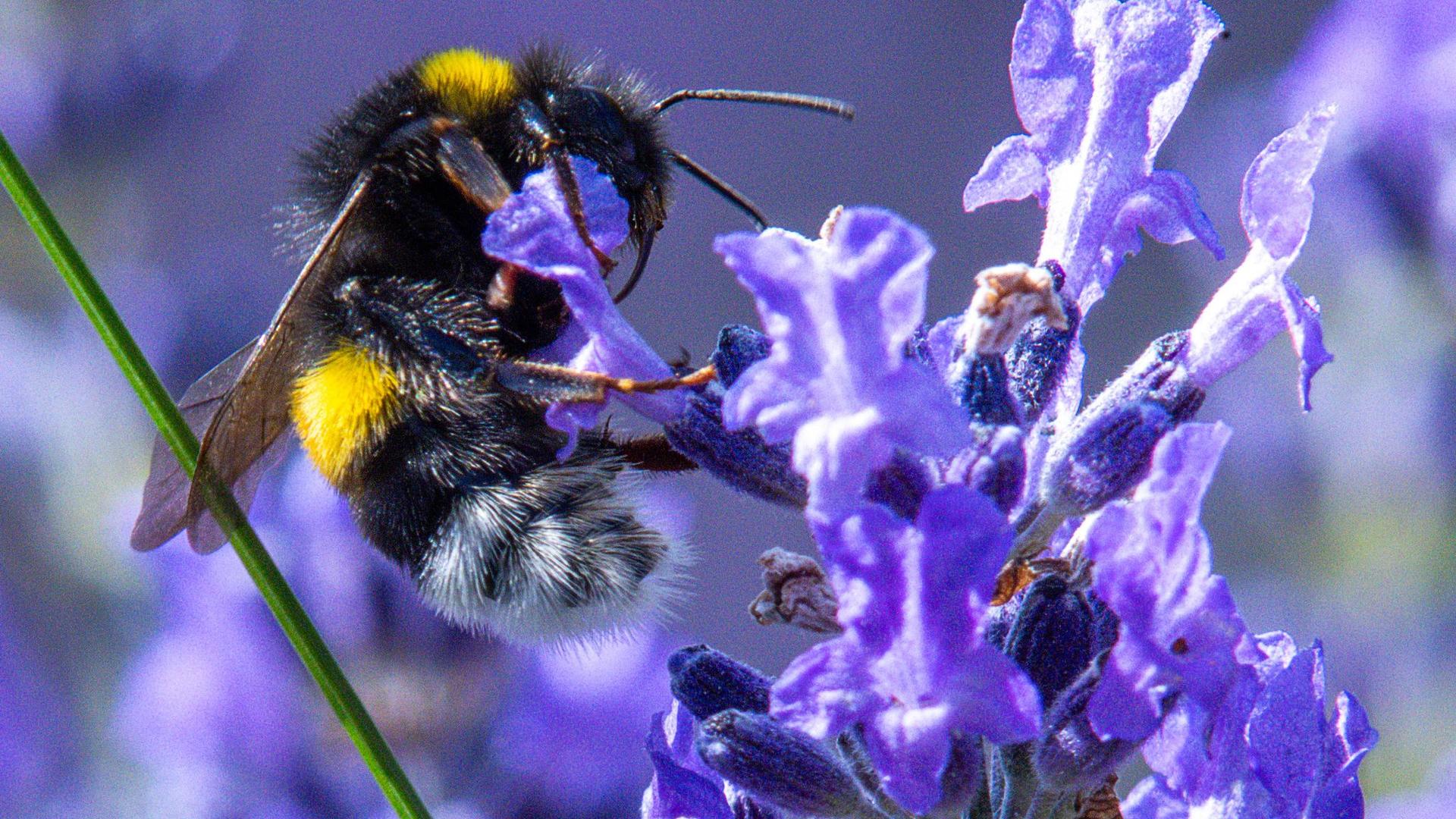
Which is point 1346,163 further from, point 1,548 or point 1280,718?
point 1,548

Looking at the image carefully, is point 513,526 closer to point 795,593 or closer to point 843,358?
point 795,593

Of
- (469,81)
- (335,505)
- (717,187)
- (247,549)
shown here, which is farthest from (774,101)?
(335,505)

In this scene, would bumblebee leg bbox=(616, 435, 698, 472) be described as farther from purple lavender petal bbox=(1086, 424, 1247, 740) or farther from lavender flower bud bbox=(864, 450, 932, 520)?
purple lavender petal bbox=(1086, 424, 1247, 740)

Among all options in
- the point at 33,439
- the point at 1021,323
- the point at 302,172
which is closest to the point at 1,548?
the point at 33,439

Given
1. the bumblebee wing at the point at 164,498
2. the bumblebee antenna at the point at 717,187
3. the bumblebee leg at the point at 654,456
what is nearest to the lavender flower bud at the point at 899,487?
the bumblebee leg at the point at 654,456

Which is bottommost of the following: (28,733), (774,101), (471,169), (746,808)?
(28,733)

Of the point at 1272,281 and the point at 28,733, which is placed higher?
the point at 1272,281

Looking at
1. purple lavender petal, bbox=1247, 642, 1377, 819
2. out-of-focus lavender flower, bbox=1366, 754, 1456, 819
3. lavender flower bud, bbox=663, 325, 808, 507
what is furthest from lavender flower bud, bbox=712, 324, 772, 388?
out-of-focus lavender flower, bbox=1366, 754, 1456, 819

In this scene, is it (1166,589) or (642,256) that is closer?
(1166,589)
